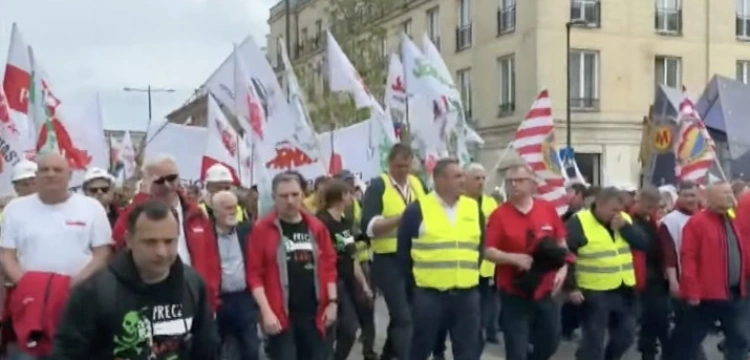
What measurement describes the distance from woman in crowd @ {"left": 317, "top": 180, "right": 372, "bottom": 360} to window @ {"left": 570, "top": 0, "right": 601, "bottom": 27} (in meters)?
30.7

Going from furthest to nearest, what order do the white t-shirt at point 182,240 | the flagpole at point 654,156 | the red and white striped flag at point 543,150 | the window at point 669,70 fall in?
1. the window at point 669,70
2. the flagpole at point 654,156
3. the red and white striped flag at point 543,150
4. the white t-shirt at point 182,240

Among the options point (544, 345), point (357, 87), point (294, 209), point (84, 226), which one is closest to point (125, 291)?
point (84, 226)

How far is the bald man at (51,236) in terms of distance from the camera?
6363mm

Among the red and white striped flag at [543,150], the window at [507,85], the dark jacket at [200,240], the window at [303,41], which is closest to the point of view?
the dark jacket at [200,240]

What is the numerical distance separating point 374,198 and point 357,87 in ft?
18.3

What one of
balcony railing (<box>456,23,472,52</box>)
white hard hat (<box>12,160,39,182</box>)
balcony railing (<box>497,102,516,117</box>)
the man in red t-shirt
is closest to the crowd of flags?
white hard hat (<box>12,160,39,182</box>)

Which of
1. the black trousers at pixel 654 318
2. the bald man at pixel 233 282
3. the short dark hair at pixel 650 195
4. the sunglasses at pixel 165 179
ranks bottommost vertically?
the black trousers at pixel 654 318

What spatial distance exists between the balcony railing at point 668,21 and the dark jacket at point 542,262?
33.7 m

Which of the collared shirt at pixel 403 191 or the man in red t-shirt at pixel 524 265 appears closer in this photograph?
the man in red t-shirt at pixel 524 265

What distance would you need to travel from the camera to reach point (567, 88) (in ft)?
122

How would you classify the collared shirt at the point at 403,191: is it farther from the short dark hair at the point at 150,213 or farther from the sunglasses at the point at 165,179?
the short dark hair at the point at 150,213

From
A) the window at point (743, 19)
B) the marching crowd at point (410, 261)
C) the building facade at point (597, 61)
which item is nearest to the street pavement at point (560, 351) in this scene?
the marching crowd at point (410, 261)

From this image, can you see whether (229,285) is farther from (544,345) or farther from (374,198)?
(544,345)

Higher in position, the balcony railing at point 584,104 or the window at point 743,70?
the window at point 743,70
